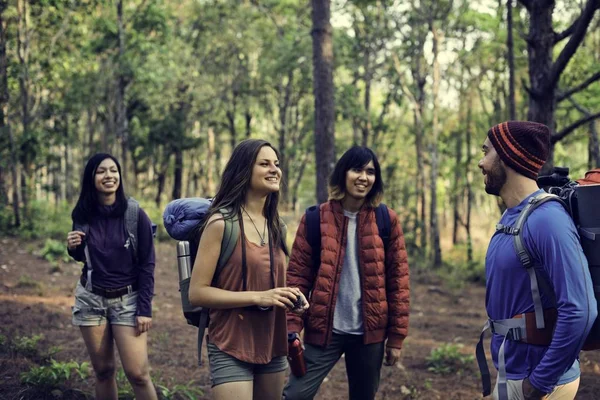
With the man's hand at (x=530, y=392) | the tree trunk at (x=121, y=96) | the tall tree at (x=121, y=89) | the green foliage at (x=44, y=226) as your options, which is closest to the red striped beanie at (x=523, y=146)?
the man's hand at (x=530, y=392)

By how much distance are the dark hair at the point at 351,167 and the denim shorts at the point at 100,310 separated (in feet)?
5.53

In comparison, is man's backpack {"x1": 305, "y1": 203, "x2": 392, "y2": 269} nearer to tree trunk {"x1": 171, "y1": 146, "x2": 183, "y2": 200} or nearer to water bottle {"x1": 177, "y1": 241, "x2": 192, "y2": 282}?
water bottle {"x1": 177, "y1": 241, "x2": 192, "y2": 282}

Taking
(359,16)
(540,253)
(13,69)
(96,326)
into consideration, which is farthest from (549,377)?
(359,16)

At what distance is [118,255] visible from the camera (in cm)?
434

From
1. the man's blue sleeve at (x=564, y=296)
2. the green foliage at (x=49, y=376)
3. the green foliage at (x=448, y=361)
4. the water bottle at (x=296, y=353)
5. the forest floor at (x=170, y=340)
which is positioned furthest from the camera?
the green foliage at (x=448, y=361)

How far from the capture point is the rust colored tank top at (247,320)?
3111mm

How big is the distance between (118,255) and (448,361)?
520 centimetres

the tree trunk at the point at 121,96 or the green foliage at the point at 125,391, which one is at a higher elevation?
the tree trunk at the point at 121,96

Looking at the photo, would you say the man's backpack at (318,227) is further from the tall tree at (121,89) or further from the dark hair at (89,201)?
the tall tree at (121,89)

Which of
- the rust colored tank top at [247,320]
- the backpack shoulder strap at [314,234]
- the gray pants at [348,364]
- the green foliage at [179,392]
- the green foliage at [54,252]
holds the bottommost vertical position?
the green foliage at [179,392]

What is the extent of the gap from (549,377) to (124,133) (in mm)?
21101

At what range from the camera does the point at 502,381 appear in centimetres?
271

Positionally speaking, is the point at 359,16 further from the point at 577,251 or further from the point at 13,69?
the point at 577,251

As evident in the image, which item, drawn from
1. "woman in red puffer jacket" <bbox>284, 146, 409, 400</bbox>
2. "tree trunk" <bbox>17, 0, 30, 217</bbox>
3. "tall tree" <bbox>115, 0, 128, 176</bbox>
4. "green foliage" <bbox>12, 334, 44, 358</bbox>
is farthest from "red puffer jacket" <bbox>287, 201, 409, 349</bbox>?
"tall tree" <bbox>115, 0, 128, 176</bbox>
